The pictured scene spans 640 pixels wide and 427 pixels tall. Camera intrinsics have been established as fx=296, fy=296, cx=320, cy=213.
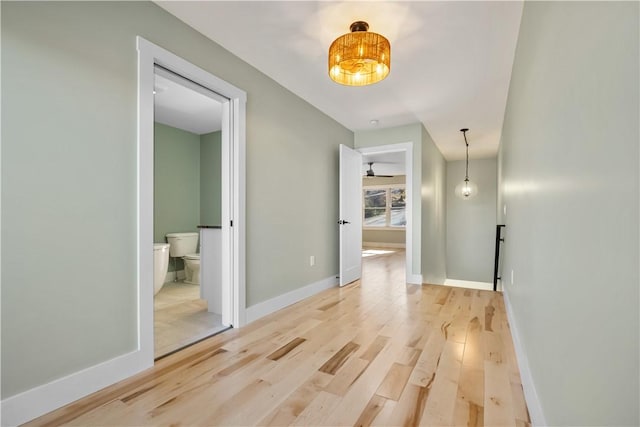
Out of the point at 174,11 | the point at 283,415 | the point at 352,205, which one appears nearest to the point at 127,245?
the point at 283,415

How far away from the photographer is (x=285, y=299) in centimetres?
313

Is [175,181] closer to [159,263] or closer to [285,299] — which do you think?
[159,263]

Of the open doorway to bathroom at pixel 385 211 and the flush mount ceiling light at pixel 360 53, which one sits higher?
the flush mount ceiling light at pixel 360 53

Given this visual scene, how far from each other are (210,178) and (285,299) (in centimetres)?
271

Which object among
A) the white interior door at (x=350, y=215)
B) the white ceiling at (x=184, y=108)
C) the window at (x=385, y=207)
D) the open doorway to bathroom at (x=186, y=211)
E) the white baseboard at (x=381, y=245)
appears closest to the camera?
the open doorway to bathroom at (x=186, y=211)

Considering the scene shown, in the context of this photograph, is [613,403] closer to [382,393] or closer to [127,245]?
[382,393]

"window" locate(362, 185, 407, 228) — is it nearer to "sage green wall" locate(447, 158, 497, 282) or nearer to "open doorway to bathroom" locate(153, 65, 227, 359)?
"sage green wall" locate(447, 158, 497, 282)

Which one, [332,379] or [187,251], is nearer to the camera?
[332,379]

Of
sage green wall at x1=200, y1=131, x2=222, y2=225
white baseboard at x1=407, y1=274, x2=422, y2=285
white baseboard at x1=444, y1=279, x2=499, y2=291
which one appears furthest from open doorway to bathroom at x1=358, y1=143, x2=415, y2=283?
sage green wall at x1=200, y1=131, x2=222, y2=225

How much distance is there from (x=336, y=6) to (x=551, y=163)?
62.8 inches

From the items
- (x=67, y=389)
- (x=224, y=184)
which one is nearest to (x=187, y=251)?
(x=224, y=184)

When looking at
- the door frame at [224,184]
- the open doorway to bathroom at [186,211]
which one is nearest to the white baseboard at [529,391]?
the door frame at [224,184]

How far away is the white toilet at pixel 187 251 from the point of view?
13.5ft

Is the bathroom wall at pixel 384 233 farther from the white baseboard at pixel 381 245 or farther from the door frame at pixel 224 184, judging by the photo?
the door frame at pixel 224 184
